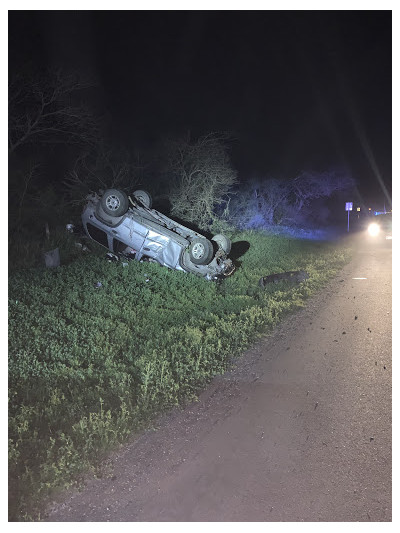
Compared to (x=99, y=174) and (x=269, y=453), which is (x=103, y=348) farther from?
(x=99, y=174)

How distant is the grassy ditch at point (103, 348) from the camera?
3.13 m

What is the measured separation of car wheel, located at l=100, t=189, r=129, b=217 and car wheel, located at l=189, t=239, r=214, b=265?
81.0 inches

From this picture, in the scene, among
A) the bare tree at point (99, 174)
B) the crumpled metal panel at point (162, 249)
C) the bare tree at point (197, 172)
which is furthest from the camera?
the bare tree at point (197, 172)

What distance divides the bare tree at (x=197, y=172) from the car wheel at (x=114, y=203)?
610 cm

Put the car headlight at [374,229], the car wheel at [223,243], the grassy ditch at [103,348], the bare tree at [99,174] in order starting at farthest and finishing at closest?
the car headlight at [374,229], the bare tree at [99,174], the car wheel at [223,243], the grassy ditch at [103,348]

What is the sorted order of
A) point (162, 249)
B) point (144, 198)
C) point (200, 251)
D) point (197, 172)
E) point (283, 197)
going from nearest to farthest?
point (200, 251) < point (162, 249) < point (144, 198) < point (197, 172) < point (283, 197)

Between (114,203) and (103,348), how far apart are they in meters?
5.18

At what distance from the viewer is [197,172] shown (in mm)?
15531

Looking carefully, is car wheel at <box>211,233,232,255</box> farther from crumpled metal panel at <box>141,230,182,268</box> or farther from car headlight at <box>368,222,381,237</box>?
car headlight at <box>368,222,381,237</box>

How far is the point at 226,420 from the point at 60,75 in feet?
35.2

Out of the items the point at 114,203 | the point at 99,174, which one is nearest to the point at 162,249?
the point at 114,203

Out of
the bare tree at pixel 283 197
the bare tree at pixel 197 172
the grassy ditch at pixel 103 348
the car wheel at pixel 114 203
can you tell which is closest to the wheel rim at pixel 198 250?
the grassy ditch at pixel 103 348

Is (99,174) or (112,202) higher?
(99,174)

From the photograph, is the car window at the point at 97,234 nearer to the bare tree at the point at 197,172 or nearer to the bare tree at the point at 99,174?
the bare tree at the point at 99,174
